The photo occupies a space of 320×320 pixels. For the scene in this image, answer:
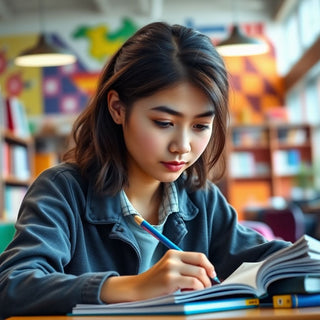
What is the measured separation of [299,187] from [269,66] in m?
2.20

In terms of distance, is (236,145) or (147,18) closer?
(236,145)

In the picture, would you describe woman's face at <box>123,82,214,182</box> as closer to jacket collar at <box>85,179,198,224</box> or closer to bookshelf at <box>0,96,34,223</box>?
jacket collar at <box>85,179,198,224</box>

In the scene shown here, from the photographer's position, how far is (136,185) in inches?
62.7

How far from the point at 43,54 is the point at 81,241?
5937 millimetres

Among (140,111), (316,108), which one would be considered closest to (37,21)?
(316,108)

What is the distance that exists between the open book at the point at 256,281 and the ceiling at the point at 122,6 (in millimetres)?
11068

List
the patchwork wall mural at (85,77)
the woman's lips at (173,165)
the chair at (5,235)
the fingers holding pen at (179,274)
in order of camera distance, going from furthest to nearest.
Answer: the patchwork wall mural at (85,77) → the chair at (5,235) → the woman's lips at (173,165) → the fingers holding pen at (179,274)

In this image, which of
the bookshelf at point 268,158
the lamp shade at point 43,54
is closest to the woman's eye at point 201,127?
the lamp shade at point 43,54

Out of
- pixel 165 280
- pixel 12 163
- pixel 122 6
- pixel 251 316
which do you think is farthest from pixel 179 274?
pixel 122 6

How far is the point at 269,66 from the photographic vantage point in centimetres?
1216

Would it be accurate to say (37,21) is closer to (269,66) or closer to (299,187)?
(269,66)

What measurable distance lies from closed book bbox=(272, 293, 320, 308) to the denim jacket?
0.26 m

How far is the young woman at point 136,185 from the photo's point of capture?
4.33ft

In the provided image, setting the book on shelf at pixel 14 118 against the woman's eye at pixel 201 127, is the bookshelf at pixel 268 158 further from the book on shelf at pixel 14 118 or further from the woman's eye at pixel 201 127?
the woman's eye at pixel 201 127
